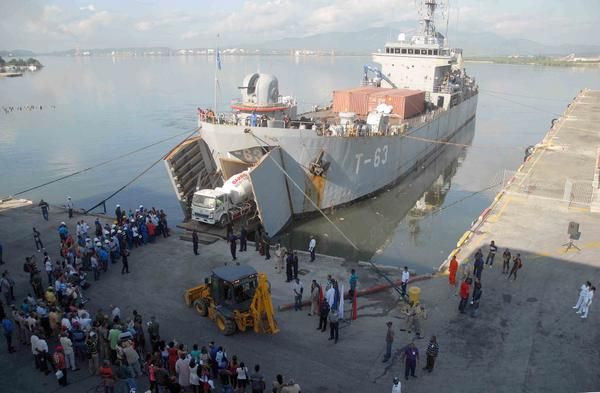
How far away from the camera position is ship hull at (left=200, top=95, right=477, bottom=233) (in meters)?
23.9

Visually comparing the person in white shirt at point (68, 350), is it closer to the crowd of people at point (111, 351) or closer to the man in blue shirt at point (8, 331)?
the crowd of people at point (111, 351)

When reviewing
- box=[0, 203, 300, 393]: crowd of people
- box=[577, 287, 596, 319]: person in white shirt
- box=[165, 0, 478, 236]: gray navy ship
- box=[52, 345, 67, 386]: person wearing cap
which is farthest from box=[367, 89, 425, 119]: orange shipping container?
box=[52, 345, 67, 386]: person wearing cap

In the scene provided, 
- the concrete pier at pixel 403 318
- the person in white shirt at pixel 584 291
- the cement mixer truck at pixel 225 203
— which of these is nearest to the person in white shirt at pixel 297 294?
the concrete pier at pixel 403 318

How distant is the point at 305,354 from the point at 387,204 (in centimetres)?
2018

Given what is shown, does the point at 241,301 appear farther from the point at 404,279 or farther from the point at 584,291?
the point at 584,291

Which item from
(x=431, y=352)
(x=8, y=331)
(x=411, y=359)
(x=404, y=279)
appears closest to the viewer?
(x=411, y=359)

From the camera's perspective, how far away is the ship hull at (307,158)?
78.3ft

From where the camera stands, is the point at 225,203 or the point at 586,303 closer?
the point at 586,303

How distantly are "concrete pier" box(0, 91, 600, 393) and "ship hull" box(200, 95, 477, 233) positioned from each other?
5.86 metres

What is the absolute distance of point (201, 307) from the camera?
14703 millimetres

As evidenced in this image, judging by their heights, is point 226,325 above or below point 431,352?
below

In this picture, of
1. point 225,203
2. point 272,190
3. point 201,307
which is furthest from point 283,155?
point 201,307

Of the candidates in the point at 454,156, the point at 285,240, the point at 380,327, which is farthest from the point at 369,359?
the point at 454,156

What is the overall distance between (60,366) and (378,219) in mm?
20900
